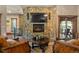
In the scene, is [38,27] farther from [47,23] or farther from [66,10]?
[66,10]

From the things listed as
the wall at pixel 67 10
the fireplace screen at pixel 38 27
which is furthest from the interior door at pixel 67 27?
the fireplace screen at pixel 38 27

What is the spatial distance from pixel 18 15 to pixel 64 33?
95 centimetres

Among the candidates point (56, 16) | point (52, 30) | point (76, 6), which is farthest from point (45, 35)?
point (76, 6)

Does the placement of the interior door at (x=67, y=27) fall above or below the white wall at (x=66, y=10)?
below

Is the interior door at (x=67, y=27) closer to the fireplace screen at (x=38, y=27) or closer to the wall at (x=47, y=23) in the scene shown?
the wall at (x=47, y=23)

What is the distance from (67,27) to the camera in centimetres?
372

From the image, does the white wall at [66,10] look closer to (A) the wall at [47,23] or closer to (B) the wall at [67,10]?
(B) the wall at [67,10]

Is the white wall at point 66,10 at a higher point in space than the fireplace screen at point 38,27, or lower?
higher

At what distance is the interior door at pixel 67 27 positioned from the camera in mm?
3674

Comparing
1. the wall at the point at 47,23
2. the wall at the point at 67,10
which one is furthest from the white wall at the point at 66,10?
the wall at the point at 47,23

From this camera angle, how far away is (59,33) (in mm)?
3693

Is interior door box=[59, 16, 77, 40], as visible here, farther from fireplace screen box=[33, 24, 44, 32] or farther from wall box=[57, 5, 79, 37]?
fireplace screen box=[33, 24, 44, 32]

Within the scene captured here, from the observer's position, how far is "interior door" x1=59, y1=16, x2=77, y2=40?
12.1 feet
